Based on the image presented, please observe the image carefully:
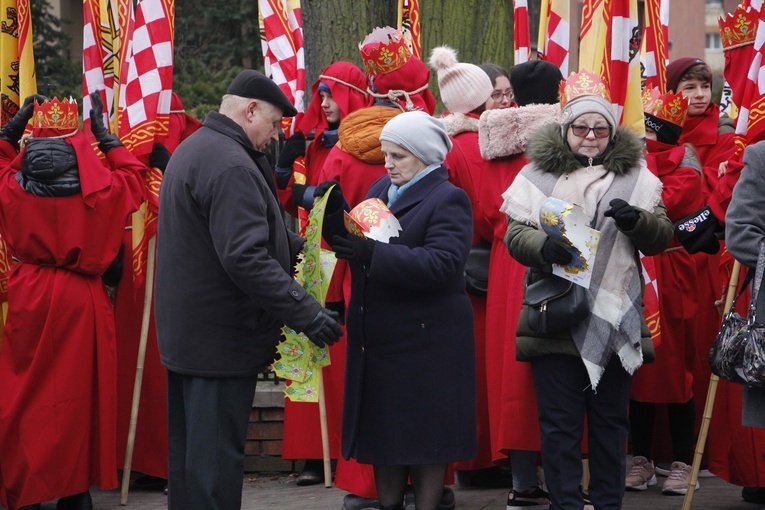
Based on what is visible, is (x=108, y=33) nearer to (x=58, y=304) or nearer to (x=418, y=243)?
(x=58, y=304)

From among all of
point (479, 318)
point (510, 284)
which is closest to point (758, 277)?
point (510, 284)

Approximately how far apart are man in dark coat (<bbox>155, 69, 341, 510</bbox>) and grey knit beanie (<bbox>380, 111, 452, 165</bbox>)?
0.46 metres

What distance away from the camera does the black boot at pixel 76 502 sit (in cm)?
661

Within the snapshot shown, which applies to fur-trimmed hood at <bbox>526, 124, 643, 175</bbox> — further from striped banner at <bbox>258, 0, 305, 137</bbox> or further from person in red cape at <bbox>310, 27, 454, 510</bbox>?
striped banner at <bbox>258, 0, 305, 137</bbox>

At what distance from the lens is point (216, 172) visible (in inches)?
189

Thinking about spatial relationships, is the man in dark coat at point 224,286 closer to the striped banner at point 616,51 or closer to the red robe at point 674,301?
the striped banner at point 616,51

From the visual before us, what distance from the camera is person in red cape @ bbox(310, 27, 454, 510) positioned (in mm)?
6238

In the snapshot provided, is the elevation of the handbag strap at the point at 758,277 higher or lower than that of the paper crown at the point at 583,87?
lower

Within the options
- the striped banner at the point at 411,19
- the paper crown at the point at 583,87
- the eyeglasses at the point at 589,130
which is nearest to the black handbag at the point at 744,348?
the eyeglasses at the point at 589,130

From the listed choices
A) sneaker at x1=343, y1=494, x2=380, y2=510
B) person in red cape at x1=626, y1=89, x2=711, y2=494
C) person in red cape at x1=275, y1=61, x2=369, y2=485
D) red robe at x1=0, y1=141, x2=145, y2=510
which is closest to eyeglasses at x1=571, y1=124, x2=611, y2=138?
person in red cape at x1=626, y1=89, x2=711, y2=494

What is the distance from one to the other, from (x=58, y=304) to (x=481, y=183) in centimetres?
235

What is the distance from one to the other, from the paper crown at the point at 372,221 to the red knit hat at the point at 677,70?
3.00 metres

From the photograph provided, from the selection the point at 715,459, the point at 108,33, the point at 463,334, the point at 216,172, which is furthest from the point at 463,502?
the point at 108,33

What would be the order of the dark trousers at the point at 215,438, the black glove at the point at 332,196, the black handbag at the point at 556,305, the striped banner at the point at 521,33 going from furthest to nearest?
the striped banner at the point at 521,33
the black handbag at the point at 556,305
the black glove at the point at 332,196
the dark trousers at the point at 215,438
